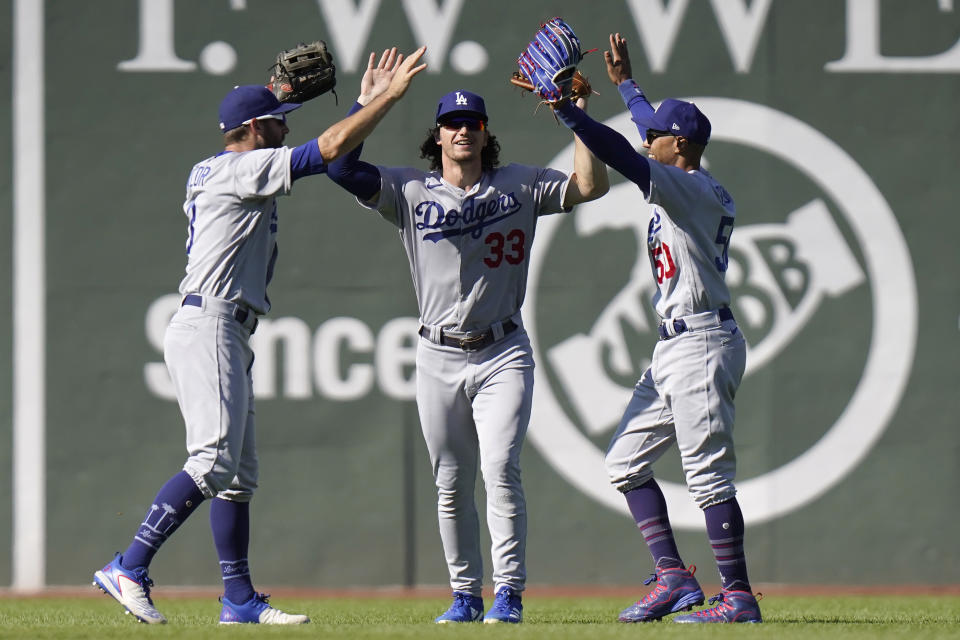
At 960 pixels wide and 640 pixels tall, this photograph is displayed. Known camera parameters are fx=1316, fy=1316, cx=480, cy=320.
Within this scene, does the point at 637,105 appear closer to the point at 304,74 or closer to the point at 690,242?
the point at 690,242

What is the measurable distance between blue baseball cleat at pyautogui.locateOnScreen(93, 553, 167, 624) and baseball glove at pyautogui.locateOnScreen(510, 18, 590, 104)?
2.05m

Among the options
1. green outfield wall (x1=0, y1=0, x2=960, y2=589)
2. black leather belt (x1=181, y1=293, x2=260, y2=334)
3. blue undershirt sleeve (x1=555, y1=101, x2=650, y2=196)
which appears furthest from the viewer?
green outfield wall (x1=0, y1=0, x2=960, y2=589)

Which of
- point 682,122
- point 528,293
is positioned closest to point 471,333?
point 682,122

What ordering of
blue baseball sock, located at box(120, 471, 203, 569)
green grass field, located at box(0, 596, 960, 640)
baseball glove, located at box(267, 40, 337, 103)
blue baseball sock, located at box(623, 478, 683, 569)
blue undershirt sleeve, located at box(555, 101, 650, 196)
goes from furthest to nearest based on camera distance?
baseball glove, located at box(267, 40, 337, 103), blue baseball sock, located at box(623, 478, 683, 569), blue baseball sock, located at box(120, 471, 203, 569), blue undershirt sleeve, located at box(555, 101, 650, 196), green grass field, located at box(0, 596, 960, 640)

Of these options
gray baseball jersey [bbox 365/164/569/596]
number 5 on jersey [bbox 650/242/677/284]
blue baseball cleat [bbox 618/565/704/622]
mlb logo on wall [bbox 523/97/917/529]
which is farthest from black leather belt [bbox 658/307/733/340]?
mlb logo on wall [bbox 523/97/917/529]

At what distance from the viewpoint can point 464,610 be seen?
4.52 m

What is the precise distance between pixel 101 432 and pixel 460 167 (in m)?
2.73

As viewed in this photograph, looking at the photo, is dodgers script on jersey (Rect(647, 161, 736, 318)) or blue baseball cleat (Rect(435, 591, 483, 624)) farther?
blue baseball cleat (Rect(435, 591, 483, 624))

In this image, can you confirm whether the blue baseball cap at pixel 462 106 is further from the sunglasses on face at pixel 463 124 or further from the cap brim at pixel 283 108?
the cap brim at pixel 283 108

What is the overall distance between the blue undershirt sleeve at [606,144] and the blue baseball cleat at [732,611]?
144 cm

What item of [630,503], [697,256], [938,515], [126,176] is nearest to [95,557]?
[126,176]

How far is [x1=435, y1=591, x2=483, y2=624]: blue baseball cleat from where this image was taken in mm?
4500

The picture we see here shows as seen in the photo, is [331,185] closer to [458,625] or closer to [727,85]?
[727,85]

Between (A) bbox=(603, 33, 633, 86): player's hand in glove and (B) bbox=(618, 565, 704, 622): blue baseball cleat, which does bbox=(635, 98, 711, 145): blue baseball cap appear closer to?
(A) bbox=(603, 33, 633, 86): player's hand in glove
